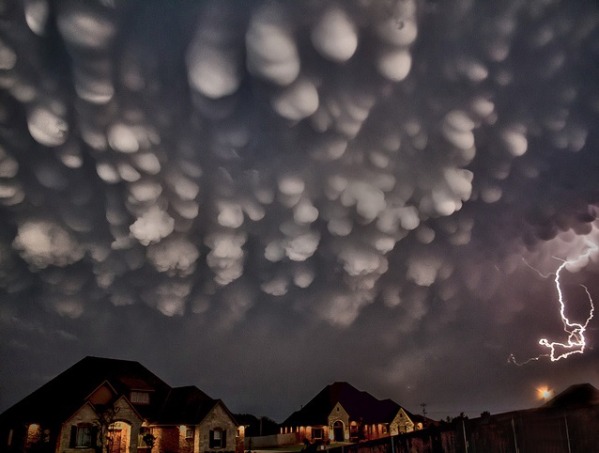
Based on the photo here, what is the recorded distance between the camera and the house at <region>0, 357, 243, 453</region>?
3412cm

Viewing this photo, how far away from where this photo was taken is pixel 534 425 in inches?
340

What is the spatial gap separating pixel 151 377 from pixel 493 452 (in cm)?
4415

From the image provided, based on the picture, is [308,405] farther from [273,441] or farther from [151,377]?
[151,377]

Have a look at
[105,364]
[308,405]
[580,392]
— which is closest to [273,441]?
[308,405]

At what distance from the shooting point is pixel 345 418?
5812 centimetres

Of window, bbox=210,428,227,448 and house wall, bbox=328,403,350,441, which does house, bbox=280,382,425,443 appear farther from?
window, bbox=210,428,227,448

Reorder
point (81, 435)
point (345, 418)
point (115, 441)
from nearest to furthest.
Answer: point (81, 435), point (115, 441), point (345, 418)

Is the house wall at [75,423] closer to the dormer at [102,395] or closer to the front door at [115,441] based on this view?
the dormer at [102,395]

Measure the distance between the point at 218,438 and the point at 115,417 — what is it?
9.15m

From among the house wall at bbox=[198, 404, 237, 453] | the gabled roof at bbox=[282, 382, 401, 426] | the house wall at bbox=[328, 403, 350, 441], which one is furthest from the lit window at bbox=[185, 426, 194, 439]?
the house wall at bbox=[328, 403, 350, 441]

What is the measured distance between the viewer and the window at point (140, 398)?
137 ft

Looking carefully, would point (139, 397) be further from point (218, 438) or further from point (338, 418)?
point (338, 418)

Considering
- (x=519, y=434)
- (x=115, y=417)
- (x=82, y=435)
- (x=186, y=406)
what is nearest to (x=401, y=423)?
(x=186, y=406)

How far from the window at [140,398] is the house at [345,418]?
1998cm
